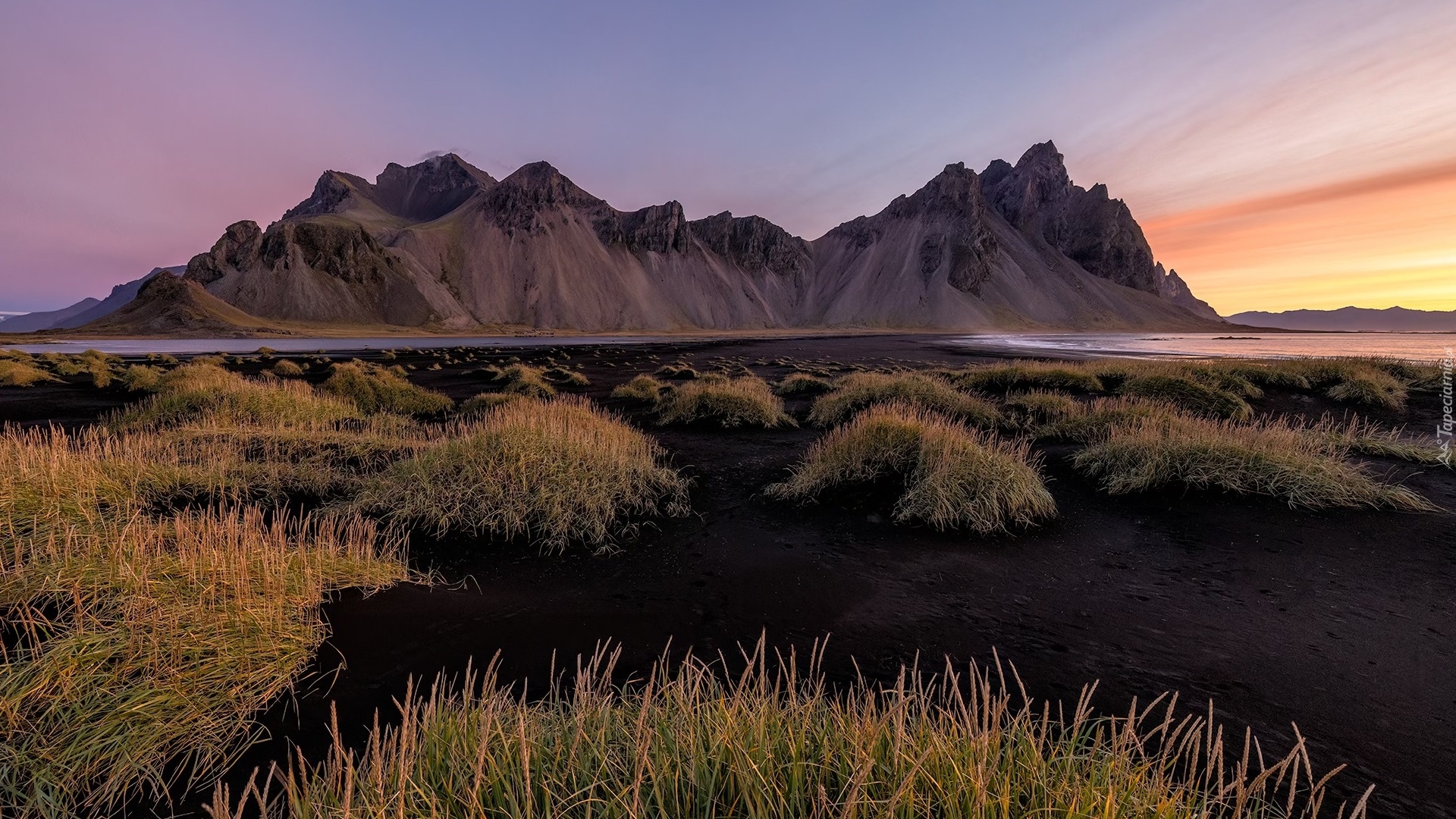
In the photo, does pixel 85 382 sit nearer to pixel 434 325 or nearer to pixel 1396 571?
pixel 1396 571

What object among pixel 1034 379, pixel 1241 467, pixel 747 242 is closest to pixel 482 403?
pixel 1241 467

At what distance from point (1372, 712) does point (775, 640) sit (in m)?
3.91

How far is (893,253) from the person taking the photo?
7229 inches

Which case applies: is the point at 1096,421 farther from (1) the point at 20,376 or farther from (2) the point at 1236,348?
(2) the point at 1236,348

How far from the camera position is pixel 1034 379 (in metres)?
20.5

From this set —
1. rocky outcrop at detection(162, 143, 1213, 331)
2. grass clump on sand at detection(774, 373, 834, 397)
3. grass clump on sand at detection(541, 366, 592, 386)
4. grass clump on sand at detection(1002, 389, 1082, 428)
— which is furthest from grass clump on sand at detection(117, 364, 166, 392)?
rocky outcrop at detection(162, 143, 1213, 331)

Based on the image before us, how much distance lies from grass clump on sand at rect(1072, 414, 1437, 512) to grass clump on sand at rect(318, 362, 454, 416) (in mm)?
17587

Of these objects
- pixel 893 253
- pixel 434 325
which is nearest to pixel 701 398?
pixel 434 325

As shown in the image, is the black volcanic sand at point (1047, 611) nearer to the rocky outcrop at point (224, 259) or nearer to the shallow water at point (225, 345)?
the shallow water at point (225, 345)

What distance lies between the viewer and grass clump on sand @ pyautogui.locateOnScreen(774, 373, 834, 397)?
73.6ft

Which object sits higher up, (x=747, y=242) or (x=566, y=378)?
(x=747, y=242)

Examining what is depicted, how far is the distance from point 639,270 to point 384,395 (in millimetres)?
148779

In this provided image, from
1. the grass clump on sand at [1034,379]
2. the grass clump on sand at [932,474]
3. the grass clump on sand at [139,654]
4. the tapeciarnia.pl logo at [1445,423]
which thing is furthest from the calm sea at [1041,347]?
the grass clump on sand at [139,654]

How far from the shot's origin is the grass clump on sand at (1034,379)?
19672mm
